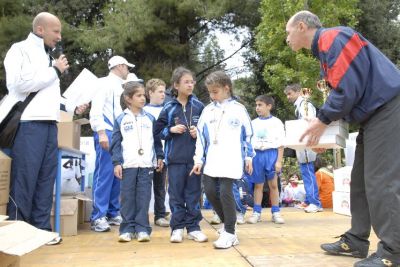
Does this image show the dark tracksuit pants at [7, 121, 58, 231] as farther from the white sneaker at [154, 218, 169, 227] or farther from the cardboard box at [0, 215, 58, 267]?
the white sneaker at [154, 218, 169, 227]

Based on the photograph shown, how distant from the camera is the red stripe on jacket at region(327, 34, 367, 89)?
288cm

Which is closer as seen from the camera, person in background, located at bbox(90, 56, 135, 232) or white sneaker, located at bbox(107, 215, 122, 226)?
person in background, located at bbox(90, 56, 135, 232)

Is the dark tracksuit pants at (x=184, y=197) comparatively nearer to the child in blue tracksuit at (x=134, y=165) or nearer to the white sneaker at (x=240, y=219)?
the child in blue tracksuit at (x=134, y=165)

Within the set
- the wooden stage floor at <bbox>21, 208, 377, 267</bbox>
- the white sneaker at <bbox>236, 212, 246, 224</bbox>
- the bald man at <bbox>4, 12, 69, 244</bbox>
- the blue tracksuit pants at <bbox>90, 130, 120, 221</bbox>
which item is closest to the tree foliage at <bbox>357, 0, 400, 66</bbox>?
the white sneaker at <bbox>236, 212, 246, 224</bbox>

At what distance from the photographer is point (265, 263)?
124 inches

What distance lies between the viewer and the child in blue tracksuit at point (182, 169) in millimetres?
4234

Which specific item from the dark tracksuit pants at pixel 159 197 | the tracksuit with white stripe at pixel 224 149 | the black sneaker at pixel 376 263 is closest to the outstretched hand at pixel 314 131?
the black sneaker at pixel 376 263

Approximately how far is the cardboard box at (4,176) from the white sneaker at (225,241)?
1.73 meters

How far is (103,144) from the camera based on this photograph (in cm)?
483

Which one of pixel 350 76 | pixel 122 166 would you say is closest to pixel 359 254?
pixel 350 76

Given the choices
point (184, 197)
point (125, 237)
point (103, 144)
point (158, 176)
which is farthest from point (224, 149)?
point (158, 176)

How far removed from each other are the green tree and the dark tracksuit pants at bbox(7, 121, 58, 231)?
11506 mm

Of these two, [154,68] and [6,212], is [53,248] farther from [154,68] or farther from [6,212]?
[154,68]

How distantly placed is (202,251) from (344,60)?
5.87 ft
